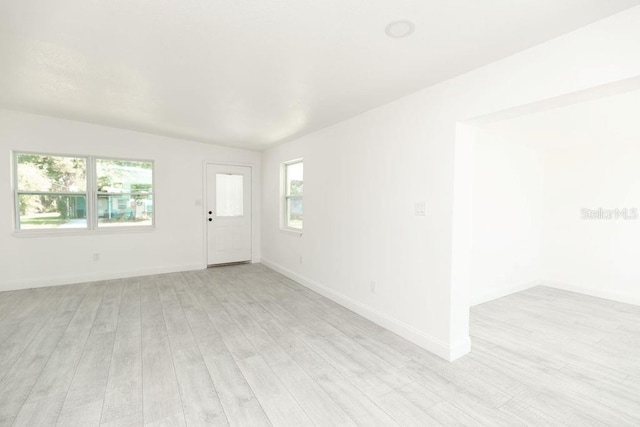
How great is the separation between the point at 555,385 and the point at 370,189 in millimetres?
2196

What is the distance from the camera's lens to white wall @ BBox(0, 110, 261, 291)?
417 cm

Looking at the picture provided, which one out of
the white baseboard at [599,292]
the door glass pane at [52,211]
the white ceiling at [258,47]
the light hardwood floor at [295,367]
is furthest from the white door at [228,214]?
the white baseboard at [599,292]

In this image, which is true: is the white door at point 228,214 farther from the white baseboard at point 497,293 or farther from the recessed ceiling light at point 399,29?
the recessed ceiling light at point 399,29

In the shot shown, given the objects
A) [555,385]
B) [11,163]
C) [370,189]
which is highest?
[11,163]

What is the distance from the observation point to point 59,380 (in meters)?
2.13

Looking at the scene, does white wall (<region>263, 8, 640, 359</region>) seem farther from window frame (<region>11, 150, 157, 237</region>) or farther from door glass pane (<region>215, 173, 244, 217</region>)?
window frame (<region>11, 150, 157, 237</region>)

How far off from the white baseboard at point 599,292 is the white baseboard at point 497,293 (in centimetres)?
23

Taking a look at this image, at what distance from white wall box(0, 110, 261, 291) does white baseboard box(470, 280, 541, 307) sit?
414 centimetres

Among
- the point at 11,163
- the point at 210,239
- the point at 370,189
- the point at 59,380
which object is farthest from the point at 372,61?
the point at 11,163

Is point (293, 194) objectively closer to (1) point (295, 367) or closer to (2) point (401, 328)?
(2) point (401, 328)

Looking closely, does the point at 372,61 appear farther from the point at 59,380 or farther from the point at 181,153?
the point at 181,153

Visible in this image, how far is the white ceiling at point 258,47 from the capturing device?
5.36 feet

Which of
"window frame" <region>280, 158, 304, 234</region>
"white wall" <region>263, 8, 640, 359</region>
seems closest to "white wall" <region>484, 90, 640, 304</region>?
"white wall" <region>263, 8, 640, 359</region>

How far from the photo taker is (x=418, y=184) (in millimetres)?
2736
